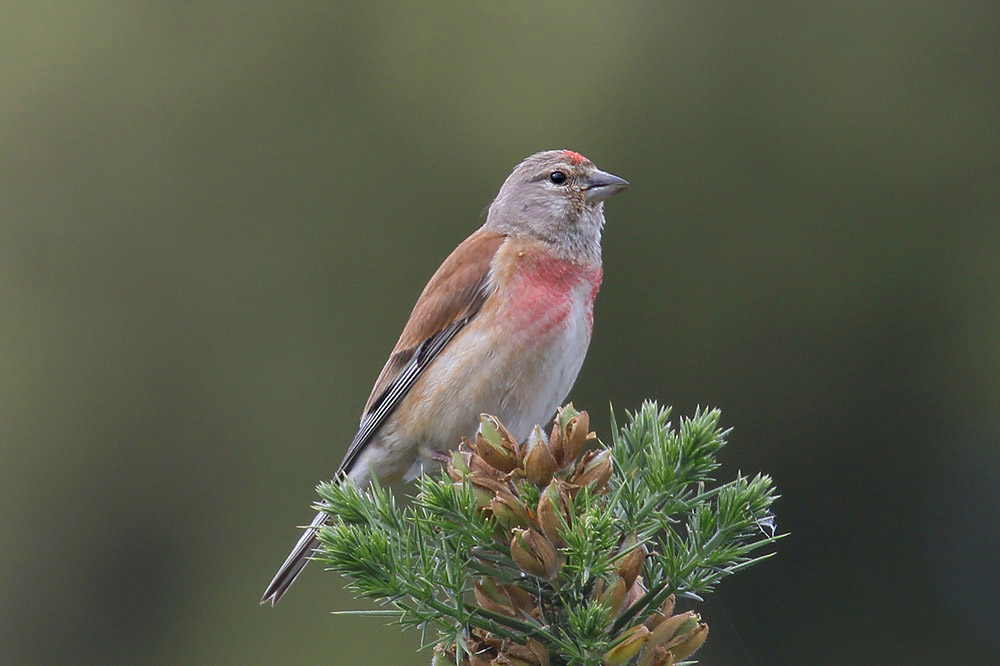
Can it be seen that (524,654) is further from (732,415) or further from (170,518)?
(170,518)

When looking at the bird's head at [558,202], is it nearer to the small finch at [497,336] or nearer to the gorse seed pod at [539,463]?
the small finch at [497,336]

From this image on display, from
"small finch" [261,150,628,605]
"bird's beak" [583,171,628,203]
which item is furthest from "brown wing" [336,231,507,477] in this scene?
"bird's beak" [583,171,628,203]

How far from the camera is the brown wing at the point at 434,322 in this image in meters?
3.72

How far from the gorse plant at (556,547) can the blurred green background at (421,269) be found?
5382 millimetres

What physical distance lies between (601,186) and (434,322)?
0.69 meters

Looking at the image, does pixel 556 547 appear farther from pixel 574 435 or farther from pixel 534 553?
pixel 574 435

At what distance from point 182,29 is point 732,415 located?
18.1 ft

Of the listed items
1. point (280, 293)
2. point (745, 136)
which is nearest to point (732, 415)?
point (745, 136)

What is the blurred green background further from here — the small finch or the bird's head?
the small finch

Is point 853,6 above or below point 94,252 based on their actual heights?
above

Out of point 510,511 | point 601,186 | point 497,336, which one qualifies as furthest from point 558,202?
point 510,511

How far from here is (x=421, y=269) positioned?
849 centimetres

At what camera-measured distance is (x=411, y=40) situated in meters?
10.0

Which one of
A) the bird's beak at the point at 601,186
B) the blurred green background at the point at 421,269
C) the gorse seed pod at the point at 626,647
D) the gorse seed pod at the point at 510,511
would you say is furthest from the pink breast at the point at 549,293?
the blurred green background at the point at 421,269
